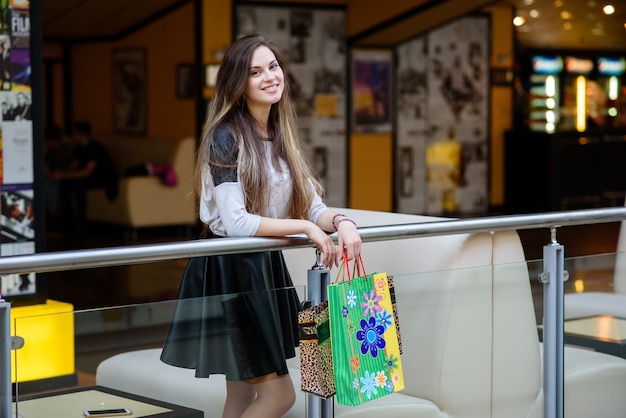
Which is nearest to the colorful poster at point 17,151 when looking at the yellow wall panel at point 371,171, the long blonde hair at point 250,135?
the long blonde hair at point 250,135

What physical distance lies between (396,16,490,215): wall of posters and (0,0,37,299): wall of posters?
931cm

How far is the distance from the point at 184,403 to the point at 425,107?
1225 cm

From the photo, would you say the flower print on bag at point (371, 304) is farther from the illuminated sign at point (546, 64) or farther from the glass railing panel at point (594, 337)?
the illuminated sign at point (546, 64)

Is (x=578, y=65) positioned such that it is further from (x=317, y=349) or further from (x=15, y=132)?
(x=317, y=349)

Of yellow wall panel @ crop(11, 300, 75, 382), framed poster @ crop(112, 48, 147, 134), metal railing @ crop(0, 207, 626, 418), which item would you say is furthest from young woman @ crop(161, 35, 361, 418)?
framed poster @ crop(112, 48, 147, 134)

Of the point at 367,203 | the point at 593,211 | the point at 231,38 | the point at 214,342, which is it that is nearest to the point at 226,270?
the point at 214,342

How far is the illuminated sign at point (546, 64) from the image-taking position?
16.5 m

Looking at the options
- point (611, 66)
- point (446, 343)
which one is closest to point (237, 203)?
point (446, 343)

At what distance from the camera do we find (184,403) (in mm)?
3014

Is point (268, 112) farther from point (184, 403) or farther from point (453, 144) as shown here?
point (453, 144)

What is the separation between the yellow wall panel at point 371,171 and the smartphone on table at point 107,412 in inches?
439

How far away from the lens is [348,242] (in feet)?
9.53

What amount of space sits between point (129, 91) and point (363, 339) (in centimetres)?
1224

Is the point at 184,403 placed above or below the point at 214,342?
below
